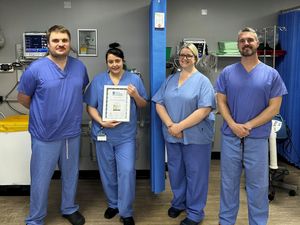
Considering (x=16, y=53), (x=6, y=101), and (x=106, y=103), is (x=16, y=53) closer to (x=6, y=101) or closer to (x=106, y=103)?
(x=6, y=101)

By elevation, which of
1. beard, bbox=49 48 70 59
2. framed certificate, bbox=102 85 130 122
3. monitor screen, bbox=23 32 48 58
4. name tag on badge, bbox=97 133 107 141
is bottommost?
name tag on badge, bbox=97 133 107 141

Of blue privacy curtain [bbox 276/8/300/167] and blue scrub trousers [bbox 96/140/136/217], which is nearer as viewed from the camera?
blue scrub trousers [bbox 96/140/136/217]

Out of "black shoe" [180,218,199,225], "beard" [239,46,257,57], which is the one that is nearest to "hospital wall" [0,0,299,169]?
"black shoe" [180,218,199,225]

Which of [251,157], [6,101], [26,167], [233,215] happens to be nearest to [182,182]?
[233,215]

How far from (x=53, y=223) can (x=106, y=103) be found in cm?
105

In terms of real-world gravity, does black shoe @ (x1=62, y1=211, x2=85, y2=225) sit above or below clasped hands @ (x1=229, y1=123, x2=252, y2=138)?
below

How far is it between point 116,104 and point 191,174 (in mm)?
765

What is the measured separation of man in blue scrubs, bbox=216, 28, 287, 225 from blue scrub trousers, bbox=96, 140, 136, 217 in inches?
26.9

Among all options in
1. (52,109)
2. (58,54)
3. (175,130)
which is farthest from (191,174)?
(58,54)

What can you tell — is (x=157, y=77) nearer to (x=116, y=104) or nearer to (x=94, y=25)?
(x=116, y=104)

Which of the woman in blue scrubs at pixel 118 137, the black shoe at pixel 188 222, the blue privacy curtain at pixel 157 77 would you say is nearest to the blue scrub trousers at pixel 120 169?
the woman in blue scrubs at pixel 118 137

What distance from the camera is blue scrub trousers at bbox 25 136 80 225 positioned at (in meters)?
2.39

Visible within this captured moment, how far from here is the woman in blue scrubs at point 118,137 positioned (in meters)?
2.49

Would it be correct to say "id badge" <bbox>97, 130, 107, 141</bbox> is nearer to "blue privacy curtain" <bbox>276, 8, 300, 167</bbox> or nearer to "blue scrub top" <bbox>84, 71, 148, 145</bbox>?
"blue scrub top" <bbox>84, 71, 148, 145</bbox>
